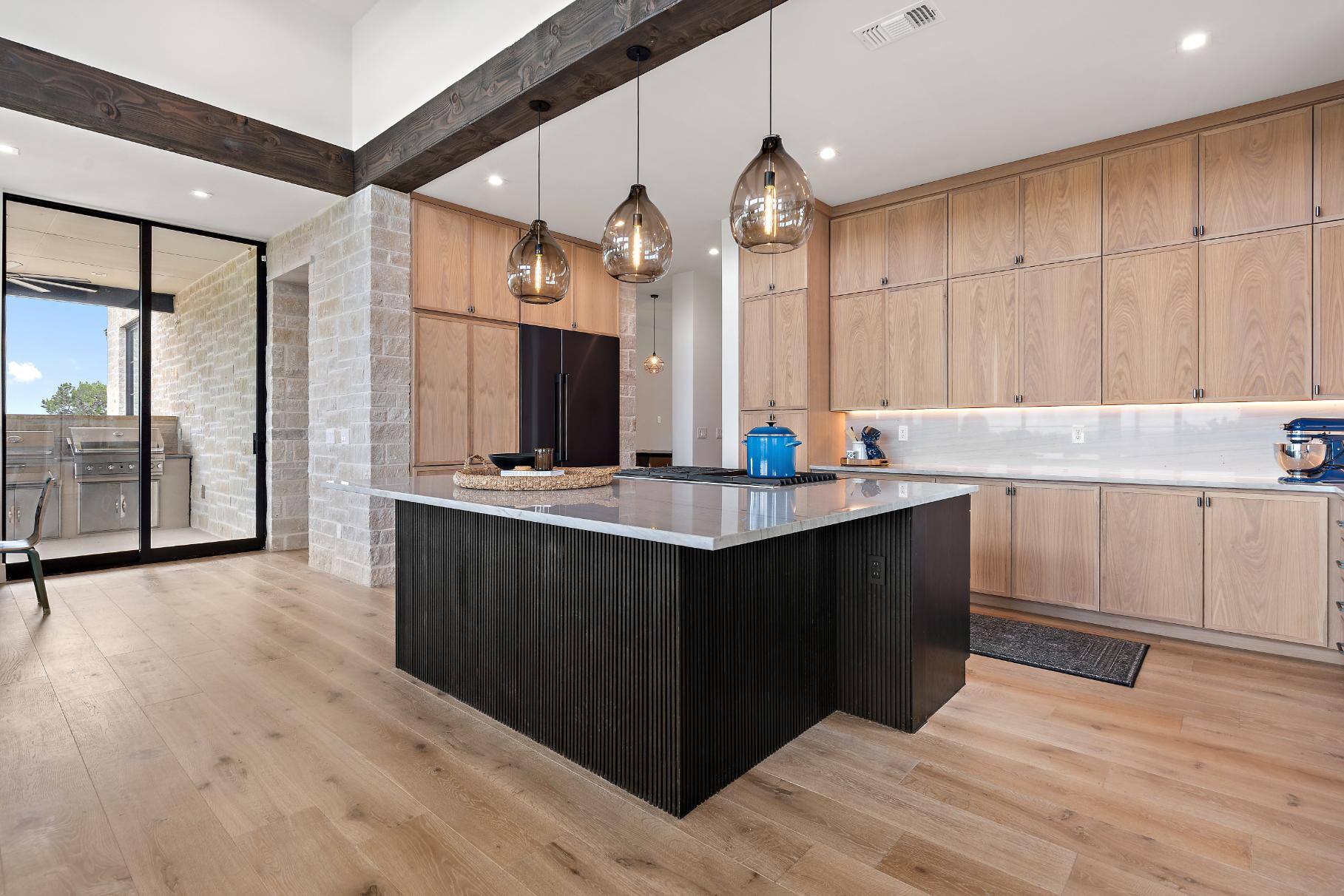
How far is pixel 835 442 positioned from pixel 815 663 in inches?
112

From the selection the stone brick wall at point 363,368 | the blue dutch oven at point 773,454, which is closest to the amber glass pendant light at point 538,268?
the blue dutch oven at point 773,454

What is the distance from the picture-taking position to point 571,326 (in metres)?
5.82

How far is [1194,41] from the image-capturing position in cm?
283

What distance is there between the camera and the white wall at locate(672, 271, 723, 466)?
7465mm

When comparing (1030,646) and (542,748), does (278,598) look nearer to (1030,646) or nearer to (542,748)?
(542,748)

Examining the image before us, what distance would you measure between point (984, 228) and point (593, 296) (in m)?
3.24

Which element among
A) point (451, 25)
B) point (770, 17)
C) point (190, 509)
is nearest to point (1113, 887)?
point (770, 17)

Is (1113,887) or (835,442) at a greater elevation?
(835,442)

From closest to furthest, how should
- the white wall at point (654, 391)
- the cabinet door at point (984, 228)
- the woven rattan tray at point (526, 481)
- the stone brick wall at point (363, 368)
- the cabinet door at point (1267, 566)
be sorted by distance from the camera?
1. the woven rattan tray at point (526, 481)
2. the cabinet door at point (1267, 566)
3. the cabinet door at point (984, 228)
4. the stone brick wall at point (363, 368)
5. the white wall at point (654, 391)

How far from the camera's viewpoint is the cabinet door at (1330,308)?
3.17 meters

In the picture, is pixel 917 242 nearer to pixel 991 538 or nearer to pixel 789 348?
pixel 789 348

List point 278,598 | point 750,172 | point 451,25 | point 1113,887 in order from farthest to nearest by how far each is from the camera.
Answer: point 278,598 < point 451,25 < point 750,172 < point 1113,887

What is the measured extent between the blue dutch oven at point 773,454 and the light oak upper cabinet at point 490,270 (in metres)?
3.04

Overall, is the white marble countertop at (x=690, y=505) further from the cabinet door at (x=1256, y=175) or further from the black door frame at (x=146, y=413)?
the black door frame at (x=146, y=413)
